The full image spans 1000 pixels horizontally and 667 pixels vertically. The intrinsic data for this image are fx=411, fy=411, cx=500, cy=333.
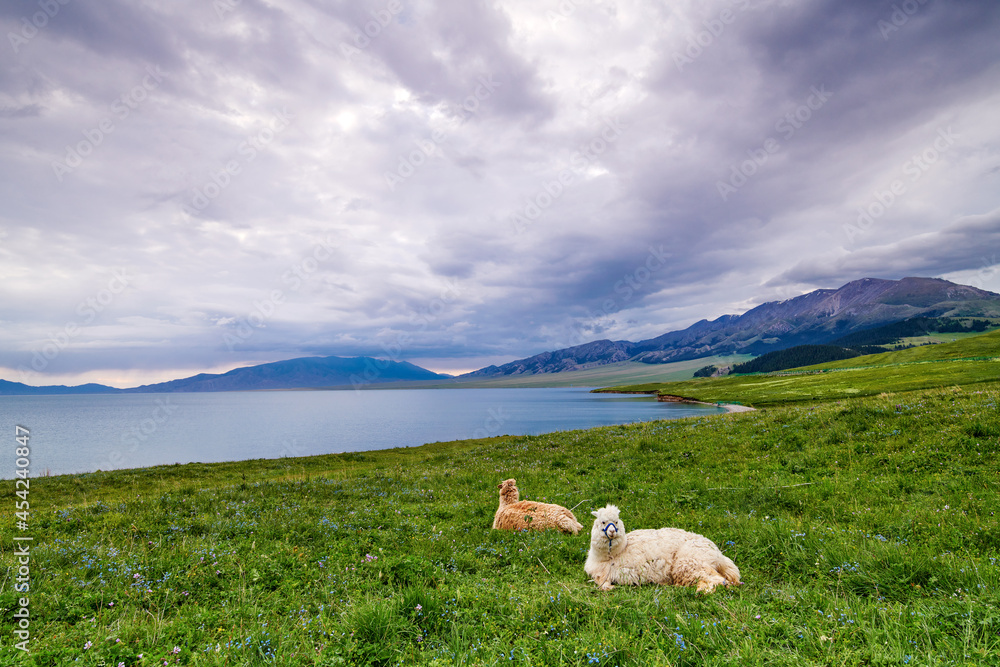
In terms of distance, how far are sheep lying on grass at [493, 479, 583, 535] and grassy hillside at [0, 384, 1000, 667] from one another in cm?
74

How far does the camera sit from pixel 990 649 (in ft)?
13.5

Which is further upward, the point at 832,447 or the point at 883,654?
the point at 883,654

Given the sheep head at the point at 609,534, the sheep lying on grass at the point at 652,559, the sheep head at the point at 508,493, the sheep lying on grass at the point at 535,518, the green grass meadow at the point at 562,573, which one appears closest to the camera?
the green grass meadow at the point at 562,573

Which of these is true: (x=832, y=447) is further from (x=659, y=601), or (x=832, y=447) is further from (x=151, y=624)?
(x=151, y=624)

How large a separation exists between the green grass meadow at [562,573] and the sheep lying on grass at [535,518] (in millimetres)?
624

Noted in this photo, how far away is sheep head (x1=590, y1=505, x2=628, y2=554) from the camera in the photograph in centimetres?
789

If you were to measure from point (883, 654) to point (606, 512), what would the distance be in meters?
4.59

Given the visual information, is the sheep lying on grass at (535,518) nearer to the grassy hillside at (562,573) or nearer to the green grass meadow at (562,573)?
the green grass meadow at (562,573)

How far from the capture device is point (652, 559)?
7.72m

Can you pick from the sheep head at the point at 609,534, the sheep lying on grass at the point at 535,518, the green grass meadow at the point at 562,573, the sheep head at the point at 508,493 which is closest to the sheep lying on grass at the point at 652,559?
the sheep head at the point at 609,534

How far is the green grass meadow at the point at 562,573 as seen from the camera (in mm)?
4777

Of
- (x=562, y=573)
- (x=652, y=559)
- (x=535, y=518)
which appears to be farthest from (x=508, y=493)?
(x=652, y=559)

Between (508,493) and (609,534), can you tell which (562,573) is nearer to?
(609,534)

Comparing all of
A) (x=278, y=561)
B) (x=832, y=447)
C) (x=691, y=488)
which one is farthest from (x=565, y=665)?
(x=832, y=447)
